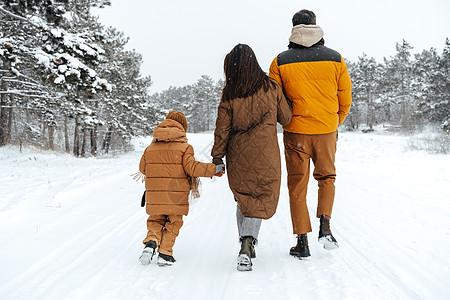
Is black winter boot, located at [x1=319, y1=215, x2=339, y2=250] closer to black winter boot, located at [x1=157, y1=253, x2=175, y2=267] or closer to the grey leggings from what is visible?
the grey leggings

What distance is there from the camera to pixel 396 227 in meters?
3.89

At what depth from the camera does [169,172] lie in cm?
330

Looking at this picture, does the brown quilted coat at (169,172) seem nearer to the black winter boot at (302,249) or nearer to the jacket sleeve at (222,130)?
the jacket sleeve at (222,130)

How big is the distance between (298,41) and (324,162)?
4.27 ft

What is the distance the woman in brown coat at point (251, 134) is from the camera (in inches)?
120

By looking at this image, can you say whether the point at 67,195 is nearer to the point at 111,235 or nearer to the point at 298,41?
the point at 111,235

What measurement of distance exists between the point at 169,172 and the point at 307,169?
57.8 inches

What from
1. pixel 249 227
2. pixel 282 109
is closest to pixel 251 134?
pixel 282 109

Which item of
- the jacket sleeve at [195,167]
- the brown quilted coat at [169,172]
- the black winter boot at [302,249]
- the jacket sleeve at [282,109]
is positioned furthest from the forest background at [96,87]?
the black winter boot at [302,249]

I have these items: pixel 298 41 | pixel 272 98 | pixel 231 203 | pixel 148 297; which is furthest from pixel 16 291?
pixel 231 203

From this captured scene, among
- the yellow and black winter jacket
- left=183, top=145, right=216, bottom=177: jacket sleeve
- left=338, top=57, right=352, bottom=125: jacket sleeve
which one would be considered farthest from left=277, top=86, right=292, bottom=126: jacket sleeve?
left=183, top=145, right=216, bottom=177: jacket sleeve

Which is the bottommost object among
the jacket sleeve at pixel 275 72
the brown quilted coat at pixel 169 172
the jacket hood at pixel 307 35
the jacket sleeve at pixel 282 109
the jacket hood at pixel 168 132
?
the brown quilted coat at pixel 169 172

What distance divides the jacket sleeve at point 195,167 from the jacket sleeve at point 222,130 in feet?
0.30

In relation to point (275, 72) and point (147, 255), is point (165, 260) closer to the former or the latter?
point (147, 255)
